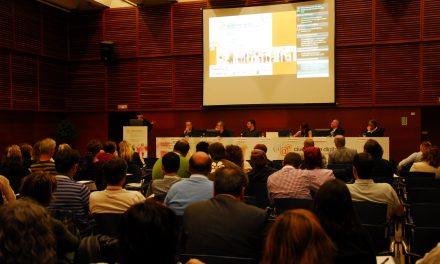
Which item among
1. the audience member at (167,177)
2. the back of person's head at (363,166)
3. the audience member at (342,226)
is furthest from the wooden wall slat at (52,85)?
the audience member at (342,226)

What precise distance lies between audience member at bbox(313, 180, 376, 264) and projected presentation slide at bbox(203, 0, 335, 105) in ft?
30.2

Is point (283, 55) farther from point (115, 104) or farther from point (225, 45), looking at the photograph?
point (115, 104)

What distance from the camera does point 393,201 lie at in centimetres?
382

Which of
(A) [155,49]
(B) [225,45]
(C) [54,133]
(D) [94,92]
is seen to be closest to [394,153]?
(B) [225,45]

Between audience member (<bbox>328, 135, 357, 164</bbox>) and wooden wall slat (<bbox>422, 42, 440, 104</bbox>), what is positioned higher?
wooden wall slat (<bbox>422, 42, 440, 104</bbox>)

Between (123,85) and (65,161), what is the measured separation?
9.38m

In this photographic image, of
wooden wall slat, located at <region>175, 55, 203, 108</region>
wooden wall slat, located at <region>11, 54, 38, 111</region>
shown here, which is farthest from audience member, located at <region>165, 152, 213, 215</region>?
wooden wall slat, located at <region>11, 54, 38, 111</region>

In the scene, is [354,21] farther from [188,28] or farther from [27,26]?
[27,26]

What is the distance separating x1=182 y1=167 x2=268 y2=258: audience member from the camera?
8.70 feet

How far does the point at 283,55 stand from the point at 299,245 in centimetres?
1021

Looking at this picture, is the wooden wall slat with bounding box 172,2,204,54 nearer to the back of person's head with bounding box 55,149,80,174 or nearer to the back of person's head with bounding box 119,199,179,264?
the back of person's head with bounding box 55,149,80,174

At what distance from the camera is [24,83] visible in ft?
39.3

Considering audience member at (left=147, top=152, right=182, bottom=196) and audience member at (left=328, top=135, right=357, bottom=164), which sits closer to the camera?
audience member at (left=147, top=152, right=182, bottom=196)

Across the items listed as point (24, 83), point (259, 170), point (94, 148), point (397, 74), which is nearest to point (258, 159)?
point (259, 170)
